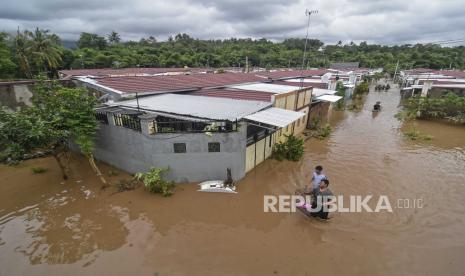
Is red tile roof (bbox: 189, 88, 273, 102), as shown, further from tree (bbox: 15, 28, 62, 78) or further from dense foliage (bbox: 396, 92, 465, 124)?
tree (bbox: 15, 28, 62, 78)

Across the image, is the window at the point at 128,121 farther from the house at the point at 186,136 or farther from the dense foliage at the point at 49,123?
the dense foliage at the point at 49,123

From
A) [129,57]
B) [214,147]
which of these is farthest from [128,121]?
[129,57]

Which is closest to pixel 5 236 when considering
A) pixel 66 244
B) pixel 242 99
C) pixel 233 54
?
pixel 66 244

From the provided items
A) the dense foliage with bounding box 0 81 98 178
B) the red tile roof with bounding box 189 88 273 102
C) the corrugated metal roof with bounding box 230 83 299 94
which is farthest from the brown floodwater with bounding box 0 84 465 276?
the corrugated metal roof with bounding box 230 83 299 94

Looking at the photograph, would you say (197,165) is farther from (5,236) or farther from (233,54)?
(233,54)

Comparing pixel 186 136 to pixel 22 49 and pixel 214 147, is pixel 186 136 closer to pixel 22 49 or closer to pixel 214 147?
pixel 214 147

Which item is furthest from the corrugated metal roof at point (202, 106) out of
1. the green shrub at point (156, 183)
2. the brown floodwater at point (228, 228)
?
the brown floodwater at point (228, 228)

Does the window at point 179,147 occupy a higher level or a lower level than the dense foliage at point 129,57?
lower
